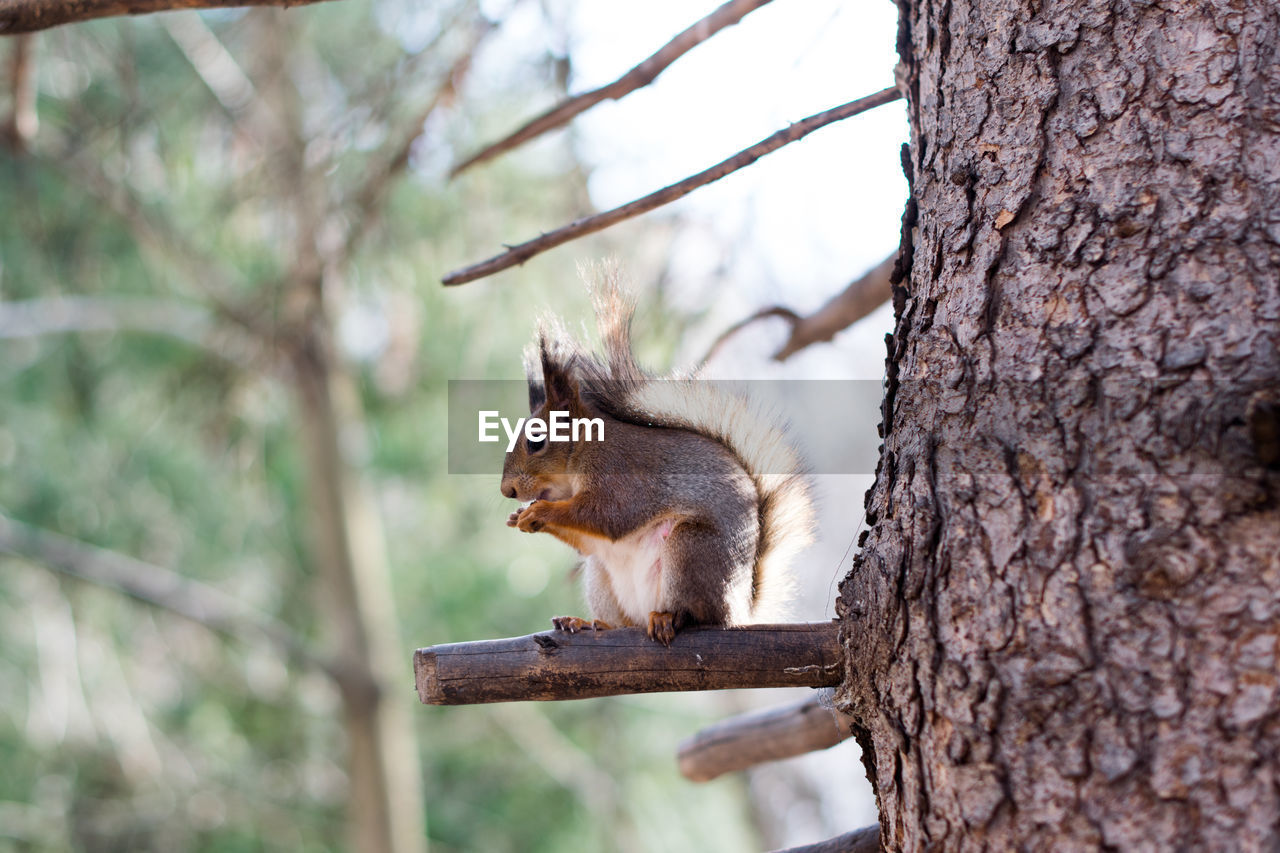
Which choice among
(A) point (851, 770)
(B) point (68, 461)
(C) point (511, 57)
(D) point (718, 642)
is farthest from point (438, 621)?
(D) point (718, 642)

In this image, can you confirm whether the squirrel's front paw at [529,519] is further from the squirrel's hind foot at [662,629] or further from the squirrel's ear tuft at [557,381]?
the squirrel's hind foot at [662,629]

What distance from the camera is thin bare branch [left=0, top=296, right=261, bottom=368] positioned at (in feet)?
13.0

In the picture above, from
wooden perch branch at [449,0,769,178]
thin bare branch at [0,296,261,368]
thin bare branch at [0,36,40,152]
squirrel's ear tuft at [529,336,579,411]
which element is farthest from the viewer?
thin bare branch at [0,296,261,368]

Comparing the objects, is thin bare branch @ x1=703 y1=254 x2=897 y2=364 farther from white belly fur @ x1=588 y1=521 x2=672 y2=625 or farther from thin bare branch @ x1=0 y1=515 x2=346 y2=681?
thin bare branch @ x1=0 y1=515 x2=346 y2=681

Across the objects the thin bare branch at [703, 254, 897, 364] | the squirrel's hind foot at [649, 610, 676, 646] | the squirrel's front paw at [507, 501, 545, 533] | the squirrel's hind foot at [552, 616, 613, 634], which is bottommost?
the squirrel's hind foot at [552, 616, 613, 634]

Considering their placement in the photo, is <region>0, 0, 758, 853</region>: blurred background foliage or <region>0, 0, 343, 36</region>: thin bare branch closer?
<region>0, 0, 343, 36</region>: thin bare branch

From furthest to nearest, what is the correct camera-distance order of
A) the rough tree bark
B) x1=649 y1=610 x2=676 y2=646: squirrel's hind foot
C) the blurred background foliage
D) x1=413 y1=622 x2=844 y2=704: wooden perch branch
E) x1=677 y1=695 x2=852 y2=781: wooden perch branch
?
the blurred background foliage
x1=677 y1=695 x2=852 y2=781: wooden perch branch
x1=649 y1=610 x2=676 y2=646: squirrel's hind foot
x1=413 y1=622 x2=844 y2=704: wooden perch branch
the rough tree bark

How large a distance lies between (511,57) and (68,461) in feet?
12.3

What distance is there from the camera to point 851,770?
693 cm

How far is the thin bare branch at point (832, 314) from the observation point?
190cm

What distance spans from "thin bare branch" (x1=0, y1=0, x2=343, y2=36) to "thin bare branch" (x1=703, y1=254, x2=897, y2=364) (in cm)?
94

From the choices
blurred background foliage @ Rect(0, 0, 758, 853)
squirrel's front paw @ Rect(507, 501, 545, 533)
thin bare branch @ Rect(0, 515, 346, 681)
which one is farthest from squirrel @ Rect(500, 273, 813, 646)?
thin bare branch @ Rect(0, 515, 346, 681)

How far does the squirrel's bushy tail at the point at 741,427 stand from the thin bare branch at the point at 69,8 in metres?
0.60

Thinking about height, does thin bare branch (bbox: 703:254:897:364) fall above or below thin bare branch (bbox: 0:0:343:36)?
below
